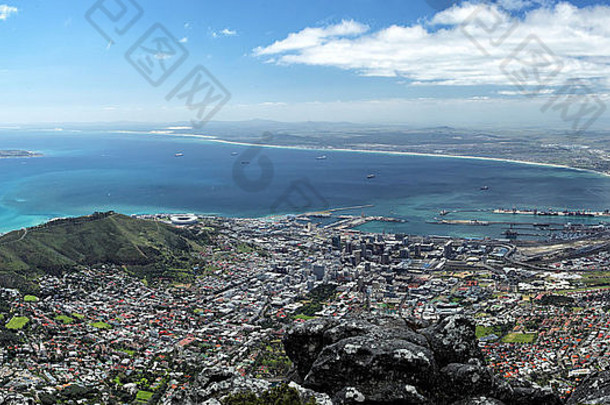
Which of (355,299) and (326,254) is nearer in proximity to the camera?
(355,299)

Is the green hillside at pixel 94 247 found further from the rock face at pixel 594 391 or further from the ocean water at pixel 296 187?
the rock face at pixel 594 391

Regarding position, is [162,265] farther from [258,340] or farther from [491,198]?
[491,198]

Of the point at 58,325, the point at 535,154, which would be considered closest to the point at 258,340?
the point at 58,325

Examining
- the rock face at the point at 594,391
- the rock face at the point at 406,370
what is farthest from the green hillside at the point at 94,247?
the rock face at the point at 594,391

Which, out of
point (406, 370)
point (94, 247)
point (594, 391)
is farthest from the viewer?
point (94, 247)

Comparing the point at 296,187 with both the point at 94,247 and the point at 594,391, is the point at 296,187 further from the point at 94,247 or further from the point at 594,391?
the point at 594,391

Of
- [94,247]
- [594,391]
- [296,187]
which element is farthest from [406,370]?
[296,187]
